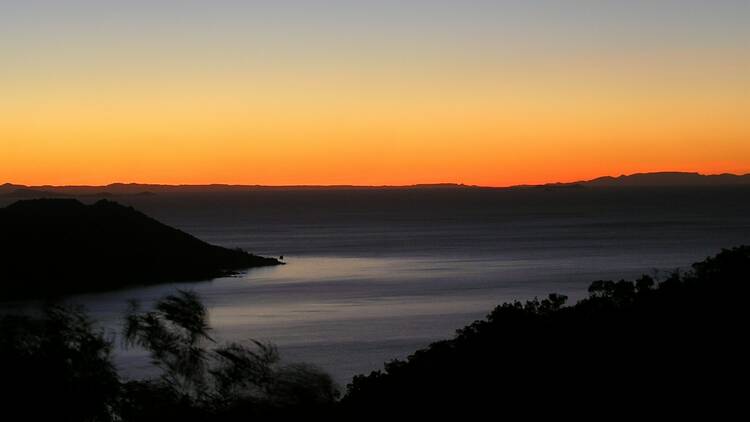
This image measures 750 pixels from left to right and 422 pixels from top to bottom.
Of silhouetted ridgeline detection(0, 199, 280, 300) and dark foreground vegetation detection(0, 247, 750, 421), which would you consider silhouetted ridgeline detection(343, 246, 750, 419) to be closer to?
dark foreground vegetation detection(0, 247, 750, 421)

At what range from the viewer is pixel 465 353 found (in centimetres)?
2898

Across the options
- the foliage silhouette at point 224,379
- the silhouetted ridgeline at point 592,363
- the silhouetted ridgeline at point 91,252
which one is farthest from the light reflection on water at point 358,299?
the foliage silhouette at point 224,379

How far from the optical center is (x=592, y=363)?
966 inches

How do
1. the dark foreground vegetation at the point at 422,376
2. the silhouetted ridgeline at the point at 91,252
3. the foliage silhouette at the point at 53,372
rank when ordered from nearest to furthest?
1. the dark foreground vegetation at the point at 422,376
2. the foliage silhouette at the point at 53,372
3. the silhouetted ridgeline at the point at 91,252

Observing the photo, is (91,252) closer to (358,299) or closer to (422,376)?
(358,299)

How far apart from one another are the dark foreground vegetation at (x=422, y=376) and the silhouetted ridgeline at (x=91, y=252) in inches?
2618

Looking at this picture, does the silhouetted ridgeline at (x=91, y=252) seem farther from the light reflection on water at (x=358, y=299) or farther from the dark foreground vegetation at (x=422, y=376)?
the dark foreground vegetation at (x=422, y=376)

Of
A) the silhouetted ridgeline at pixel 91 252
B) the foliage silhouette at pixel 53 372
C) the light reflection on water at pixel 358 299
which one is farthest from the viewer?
the silhouetted ridgeline at pixel 91 252

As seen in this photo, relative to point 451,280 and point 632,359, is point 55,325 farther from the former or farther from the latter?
point 451,280

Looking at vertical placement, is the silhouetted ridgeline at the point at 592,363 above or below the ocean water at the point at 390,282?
above

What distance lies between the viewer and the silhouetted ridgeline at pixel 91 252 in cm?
9445

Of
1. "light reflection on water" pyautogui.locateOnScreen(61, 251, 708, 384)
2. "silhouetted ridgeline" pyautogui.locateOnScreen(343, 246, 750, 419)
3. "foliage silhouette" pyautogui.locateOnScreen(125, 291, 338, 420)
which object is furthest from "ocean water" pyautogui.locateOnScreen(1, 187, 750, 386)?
"foliage silhouette" pyautogui.locateOnScreen(125, 291, 338, 420)

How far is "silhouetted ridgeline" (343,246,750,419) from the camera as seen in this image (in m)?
22.1

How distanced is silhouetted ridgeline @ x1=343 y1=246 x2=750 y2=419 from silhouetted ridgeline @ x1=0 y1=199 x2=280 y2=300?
216ft
